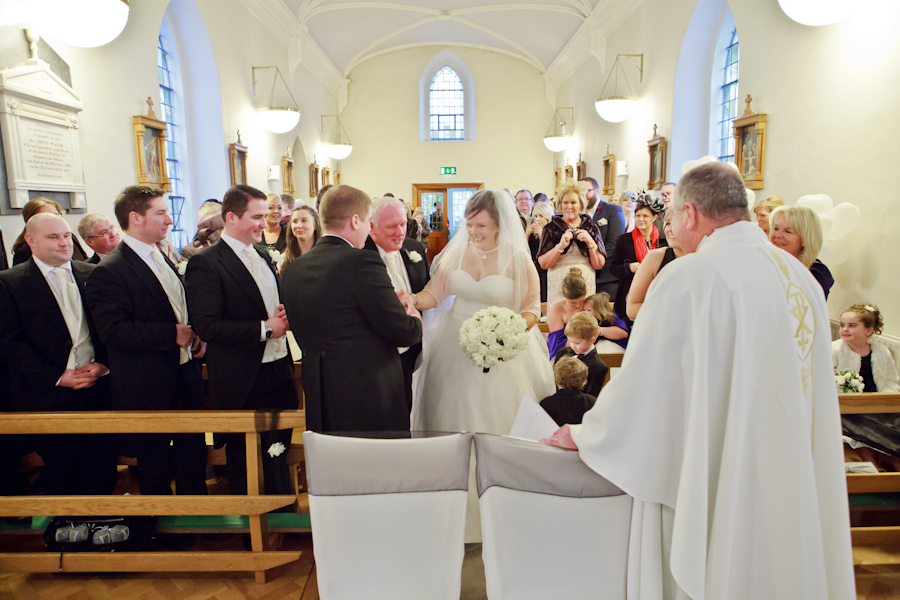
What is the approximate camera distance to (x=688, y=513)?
1.73 m

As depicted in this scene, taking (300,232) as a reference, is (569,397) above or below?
below

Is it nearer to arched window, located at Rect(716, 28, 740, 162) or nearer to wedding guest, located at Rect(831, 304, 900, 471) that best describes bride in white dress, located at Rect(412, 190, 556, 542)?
wedding guest, located at Rect(831, 304, 900, 471)

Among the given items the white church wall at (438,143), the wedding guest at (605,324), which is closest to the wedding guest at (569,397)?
the wedding guest at (605,324)

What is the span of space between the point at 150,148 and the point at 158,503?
4782mm

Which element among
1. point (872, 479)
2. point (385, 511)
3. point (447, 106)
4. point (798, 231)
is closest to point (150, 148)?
point (385, 511)

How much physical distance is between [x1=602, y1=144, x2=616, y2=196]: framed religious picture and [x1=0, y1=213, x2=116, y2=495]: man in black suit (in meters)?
8.80

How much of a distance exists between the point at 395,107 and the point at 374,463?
15395 millimetres

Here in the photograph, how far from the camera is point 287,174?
10.8 m

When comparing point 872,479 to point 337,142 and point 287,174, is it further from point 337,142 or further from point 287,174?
point 337,142

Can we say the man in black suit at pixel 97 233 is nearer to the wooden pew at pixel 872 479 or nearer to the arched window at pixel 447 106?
the wooden pew at pixel 872 479

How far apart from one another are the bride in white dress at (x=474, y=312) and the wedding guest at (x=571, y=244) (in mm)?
1507

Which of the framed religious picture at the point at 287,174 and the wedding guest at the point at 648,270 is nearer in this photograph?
the wedding guest at the point at 648,270

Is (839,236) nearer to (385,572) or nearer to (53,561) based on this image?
(385,572)

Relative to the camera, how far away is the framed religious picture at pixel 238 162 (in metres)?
8.06
